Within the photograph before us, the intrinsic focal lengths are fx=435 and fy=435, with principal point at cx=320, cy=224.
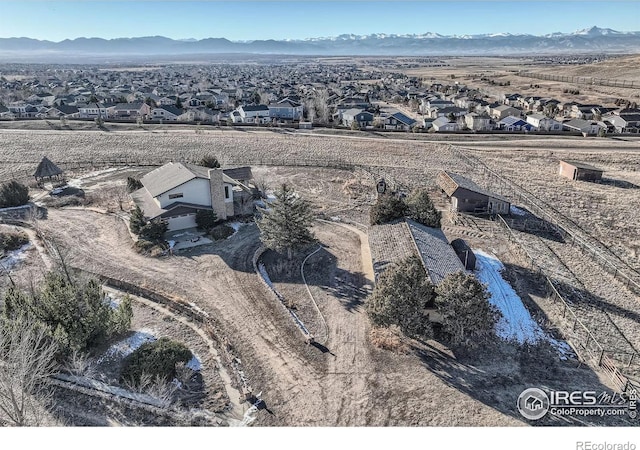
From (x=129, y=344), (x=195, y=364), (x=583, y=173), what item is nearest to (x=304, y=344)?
(x=195, y=364)

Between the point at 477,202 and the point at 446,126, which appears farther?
the point at 446,126

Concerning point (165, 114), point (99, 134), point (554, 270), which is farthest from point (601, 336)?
point (165, 114)

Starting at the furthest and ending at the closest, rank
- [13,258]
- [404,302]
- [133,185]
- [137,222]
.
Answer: [133,185]
[137,222]
[13,258]
[404,302]

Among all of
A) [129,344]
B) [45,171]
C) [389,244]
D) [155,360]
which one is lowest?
[129,344]

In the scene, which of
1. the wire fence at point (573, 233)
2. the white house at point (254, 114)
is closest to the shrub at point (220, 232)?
the wire fence at point (573, 233)

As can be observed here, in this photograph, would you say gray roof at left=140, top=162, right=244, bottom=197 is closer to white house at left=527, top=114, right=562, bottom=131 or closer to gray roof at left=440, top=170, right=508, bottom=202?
gray roof at left=440, top=170, right=508, bottom=202

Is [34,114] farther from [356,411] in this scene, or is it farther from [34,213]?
[356,411]

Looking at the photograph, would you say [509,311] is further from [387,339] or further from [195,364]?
[195,364]

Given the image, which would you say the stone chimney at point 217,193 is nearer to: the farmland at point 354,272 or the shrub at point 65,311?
the farmland at point 354,272
